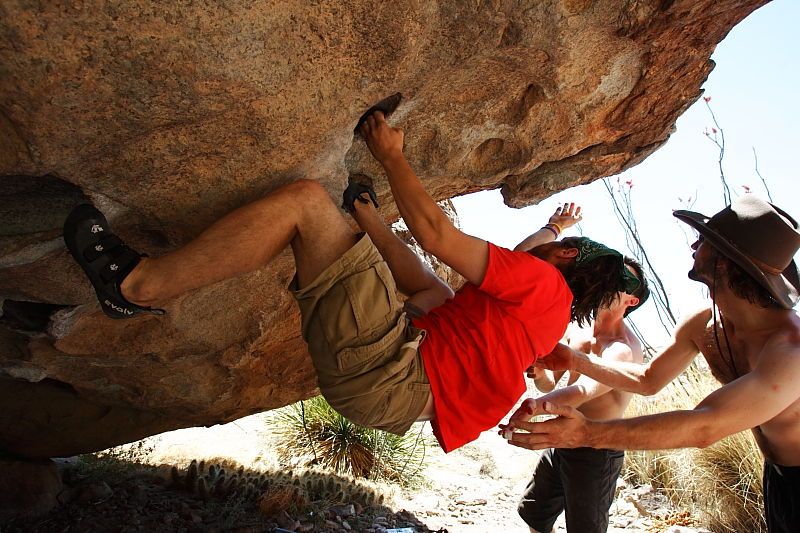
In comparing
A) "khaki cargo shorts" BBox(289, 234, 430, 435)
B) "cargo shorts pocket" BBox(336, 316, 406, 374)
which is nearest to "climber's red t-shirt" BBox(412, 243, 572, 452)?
"khaki cargo shorts" BBox(289, 234, 430, 435)

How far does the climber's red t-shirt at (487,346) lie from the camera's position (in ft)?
10.6

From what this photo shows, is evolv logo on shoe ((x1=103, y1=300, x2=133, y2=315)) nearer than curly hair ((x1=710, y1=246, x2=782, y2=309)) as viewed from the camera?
Yes

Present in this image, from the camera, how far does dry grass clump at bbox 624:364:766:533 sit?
19.7ft

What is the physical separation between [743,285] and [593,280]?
72cm

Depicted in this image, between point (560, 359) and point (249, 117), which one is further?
point (560, 359)

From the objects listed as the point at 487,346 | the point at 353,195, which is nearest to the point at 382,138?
the point at 353,195

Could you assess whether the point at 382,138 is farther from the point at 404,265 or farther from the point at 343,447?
the point at 343,447

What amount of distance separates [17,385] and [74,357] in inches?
32.1

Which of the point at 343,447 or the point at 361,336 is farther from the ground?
the point at 343,447

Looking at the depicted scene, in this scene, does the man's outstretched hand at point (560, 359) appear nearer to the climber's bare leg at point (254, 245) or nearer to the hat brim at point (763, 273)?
the hat brim at point (763, 273)

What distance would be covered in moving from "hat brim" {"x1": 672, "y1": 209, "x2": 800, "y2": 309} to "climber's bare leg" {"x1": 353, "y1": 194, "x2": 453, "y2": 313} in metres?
1.38

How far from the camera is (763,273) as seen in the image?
304cm

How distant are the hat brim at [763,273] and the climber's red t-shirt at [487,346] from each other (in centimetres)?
73

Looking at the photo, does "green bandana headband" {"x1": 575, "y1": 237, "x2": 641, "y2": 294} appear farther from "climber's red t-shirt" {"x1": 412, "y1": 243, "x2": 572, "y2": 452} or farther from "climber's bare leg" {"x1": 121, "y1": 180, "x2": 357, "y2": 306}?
"climber's bare leg" {"x1": 121, "y1": 180, "x2": 357, "y2": 306}
